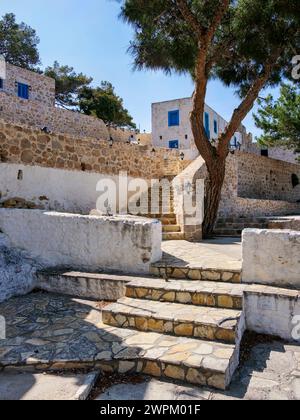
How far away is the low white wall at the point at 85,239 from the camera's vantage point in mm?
4859

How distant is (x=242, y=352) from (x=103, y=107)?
23.1m

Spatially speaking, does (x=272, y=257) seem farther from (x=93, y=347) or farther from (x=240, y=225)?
(x=240, y=225)

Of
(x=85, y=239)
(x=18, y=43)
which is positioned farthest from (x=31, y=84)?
(x=85, y=239)

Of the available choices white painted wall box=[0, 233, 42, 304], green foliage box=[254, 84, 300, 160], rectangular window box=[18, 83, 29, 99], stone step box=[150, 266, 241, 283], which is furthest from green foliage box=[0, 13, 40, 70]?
stone step box=[150, 266, 241, 283]

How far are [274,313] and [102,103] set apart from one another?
22863mm

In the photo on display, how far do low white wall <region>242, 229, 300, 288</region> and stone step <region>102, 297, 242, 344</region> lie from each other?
75 cm

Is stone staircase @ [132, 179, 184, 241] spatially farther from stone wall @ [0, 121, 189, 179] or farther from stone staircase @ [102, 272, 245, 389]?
stone staircase @ [102, 272, 245, 389]

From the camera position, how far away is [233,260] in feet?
16.1

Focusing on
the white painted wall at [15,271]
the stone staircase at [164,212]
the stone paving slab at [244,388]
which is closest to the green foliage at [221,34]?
the stone staircase at [164,212]

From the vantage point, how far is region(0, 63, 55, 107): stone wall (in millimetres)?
15914

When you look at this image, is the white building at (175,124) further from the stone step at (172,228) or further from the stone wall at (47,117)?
the stone step at (172,228)

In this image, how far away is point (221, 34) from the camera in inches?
319

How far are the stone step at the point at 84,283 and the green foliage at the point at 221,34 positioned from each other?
231 inches
